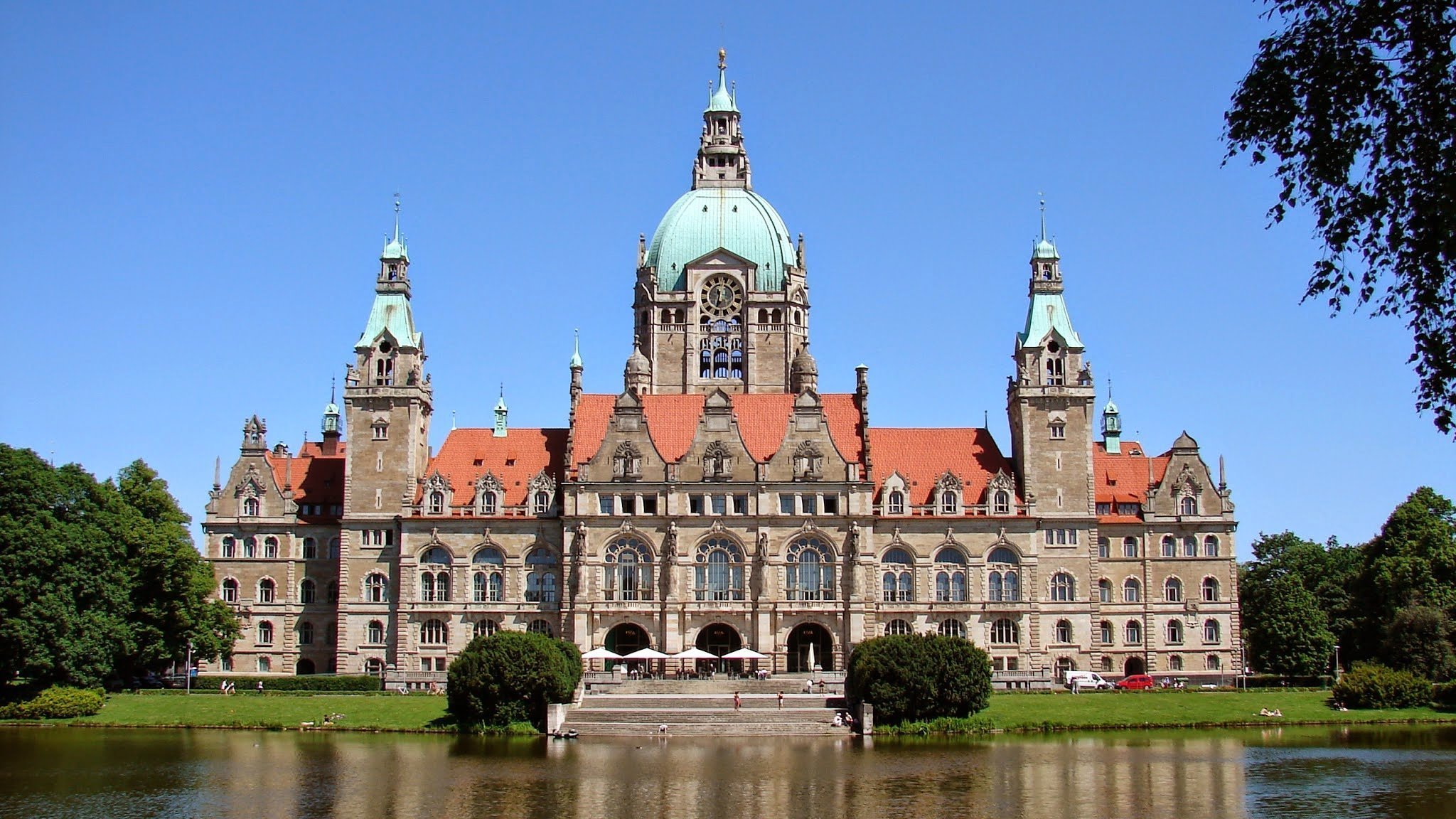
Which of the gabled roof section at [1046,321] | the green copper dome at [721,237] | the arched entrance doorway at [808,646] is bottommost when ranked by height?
the arched entrance doorway at [808,646]

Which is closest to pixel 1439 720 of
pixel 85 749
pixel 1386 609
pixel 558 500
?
pixel 1386 609

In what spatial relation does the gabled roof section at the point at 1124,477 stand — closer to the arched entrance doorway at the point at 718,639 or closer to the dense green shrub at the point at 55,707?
the arched entrance doorway at the point at 718,639

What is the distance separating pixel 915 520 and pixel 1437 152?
209 ft

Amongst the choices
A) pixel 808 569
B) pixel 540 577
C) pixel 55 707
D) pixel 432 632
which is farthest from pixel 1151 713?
pixel 55 707

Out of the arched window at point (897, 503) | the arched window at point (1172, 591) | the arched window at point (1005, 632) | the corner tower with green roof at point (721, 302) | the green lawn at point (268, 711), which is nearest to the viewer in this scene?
the green lawn at point (268, 711)

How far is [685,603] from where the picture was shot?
3324 inches

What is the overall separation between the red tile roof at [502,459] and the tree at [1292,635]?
139 ft

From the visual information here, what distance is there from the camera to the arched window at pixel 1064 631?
8631 cm

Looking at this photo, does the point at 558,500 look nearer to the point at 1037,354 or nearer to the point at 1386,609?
the point at 1037,354

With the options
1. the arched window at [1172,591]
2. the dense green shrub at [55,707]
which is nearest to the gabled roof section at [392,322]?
the dense green shrub at [55,707]

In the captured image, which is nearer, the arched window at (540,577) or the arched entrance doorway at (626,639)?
the arched entrance doorway at (626,639)

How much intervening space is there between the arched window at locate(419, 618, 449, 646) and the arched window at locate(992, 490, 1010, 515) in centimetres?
3267

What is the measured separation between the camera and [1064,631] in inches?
3401

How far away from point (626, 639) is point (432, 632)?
1133 cm
